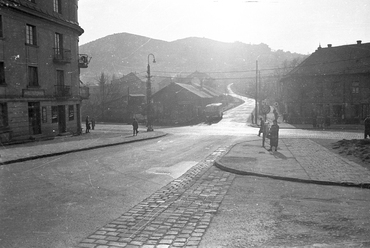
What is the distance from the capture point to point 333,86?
45.9m

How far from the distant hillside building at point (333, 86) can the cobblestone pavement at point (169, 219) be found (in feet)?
124

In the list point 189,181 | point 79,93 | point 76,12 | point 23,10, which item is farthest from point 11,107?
point 189,181

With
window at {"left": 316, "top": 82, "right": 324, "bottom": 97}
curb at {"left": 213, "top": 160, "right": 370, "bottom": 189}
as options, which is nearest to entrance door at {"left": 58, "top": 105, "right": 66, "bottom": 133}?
curb at {"left": 213, "top": 160, "right": 370, "bottom": 189}

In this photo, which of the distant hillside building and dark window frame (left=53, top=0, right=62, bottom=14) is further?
the distant hillside building

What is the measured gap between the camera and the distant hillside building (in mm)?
43969

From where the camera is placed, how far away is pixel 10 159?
46.9ft

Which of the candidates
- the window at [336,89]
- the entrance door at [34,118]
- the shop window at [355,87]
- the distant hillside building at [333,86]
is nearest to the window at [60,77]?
the entrance door at [34,118]

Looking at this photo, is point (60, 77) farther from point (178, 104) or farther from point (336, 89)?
point (336, 89)

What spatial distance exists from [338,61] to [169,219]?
47.5 metres

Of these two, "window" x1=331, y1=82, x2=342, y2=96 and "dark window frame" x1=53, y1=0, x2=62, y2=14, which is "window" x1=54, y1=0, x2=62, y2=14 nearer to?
"dark window frame" x1=53, y1=0, x2=62, y2=14

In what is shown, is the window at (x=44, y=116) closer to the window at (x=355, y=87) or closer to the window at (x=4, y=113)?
the window at (x=4, y=113)

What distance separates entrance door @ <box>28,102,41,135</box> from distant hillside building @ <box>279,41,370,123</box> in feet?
105

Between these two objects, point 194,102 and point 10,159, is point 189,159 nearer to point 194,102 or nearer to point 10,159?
point 10,159

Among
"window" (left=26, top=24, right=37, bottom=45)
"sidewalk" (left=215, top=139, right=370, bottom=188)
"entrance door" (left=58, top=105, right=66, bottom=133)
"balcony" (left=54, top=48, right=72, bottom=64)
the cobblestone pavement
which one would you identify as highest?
"window" (left=26, top=24, right=37, bottom=45)
